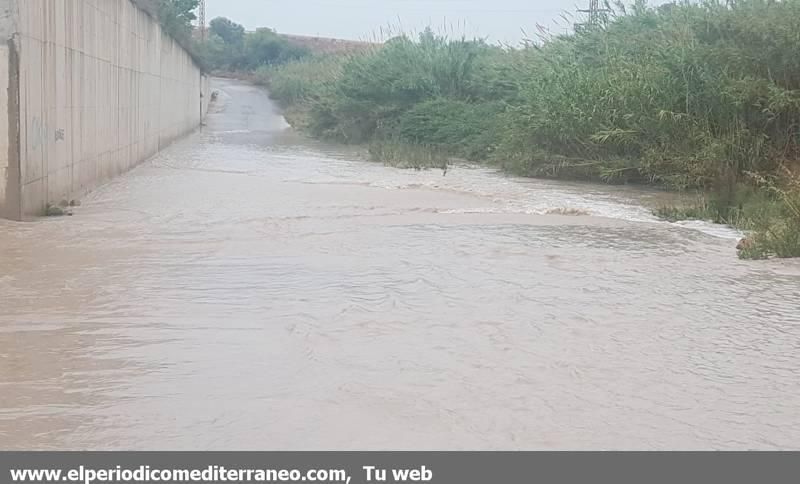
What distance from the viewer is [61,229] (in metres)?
10.8

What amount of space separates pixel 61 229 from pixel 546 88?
41.9ft

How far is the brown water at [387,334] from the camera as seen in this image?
5082 mm

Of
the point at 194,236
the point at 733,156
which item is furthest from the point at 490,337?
the point at 733,156

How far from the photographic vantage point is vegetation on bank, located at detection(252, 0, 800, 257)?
15.2 metres

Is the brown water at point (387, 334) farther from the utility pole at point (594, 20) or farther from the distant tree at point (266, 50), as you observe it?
the distant tree at point (266, 50)

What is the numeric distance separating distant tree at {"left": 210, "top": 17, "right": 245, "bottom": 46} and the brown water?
103 m

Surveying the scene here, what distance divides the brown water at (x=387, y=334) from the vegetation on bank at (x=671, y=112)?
7.47ft

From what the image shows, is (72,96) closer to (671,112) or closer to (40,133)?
(40,133)

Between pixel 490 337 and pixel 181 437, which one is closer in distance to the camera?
pixel 181 437

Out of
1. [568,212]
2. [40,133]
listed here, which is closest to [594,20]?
[568,212]

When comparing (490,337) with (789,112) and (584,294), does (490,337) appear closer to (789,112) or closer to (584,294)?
(584,294)

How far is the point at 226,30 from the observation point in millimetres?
114375

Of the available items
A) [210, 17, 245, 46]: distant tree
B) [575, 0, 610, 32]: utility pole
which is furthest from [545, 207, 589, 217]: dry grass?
[210, 17, 245, 46]: distant tree

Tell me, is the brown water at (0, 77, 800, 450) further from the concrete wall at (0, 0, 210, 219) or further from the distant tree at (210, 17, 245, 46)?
the distant tree at (210, 17, 245, 46)
